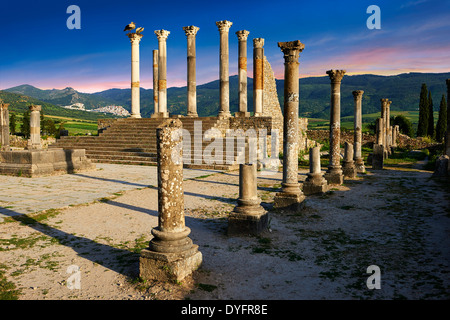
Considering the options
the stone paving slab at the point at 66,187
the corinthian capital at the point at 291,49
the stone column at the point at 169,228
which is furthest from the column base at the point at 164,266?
the corinthian capital at the point at 291,49

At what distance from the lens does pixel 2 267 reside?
5.04 meters

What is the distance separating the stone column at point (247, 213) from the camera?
6836 millimetres

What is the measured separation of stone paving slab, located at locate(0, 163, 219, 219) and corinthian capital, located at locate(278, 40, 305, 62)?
6.19 metres

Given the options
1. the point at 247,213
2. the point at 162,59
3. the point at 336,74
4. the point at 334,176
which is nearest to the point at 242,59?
the point at 162,59

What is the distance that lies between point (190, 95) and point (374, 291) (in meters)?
19.2

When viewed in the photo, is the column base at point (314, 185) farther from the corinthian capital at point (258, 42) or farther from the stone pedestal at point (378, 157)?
the corinthian capital at point (258, 42)

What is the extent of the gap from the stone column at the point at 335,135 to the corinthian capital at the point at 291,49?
4.58 meters

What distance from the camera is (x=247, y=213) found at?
692cm

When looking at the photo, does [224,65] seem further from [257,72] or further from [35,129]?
[35,129]

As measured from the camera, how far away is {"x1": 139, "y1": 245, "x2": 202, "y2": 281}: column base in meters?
4.64

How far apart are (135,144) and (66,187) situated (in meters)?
9.20

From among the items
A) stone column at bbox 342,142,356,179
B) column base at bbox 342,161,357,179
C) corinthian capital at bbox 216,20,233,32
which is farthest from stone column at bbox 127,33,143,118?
column base at bbox 342,161,357,179
